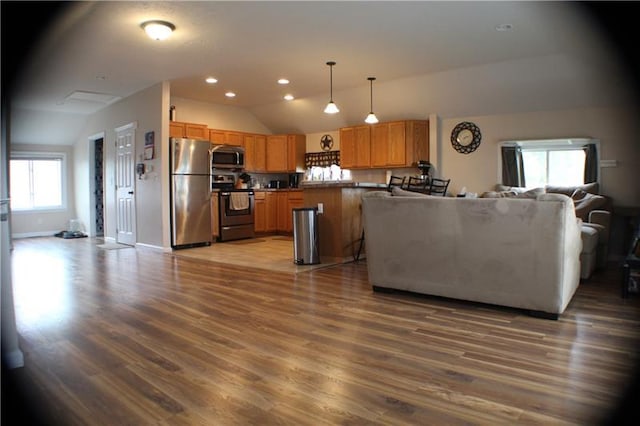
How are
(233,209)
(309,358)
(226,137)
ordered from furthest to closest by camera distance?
(226,137), (233,209), (309,358)

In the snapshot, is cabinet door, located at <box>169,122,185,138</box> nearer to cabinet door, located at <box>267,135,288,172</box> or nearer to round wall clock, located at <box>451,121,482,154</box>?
cabinet door, located at <box>267,135,288,172</box>

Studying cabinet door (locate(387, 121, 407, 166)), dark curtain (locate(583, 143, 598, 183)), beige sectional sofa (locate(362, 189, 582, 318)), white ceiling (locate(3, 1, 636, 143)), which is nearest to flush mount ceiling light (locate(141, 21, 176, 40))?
white ceiling (locate(3, 1, 636, 143))

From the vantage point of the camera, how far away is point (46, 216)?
956cm

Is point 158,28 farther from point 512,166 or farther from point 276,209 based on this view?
point 512,166

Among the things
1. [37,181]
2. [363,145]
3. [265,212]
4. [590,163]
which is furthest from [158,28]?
[37,181]

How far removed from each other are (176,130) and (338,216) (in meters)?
3.70

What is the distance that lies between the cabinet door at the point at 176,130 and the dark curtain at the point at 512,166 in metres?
5.33

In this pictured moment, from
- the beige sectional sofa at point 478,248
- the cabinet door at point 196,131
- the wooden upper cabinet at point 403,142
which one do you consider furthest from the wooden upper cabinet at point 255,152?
the beige sectional sofa at point 478,248

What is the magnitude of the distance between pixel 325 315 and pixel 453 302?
1.07 metres

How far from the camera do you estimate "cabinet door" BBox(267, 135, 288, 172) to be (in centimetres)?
906

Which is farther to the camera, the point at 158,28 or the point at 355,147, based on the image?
the point at 355,147

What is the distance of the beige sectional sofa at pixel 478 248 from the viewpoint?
291cm

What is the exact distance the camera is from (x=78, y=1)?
11.9ft

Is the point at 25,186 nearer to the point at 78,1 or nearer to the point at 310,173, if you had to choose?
the point at 310,173
